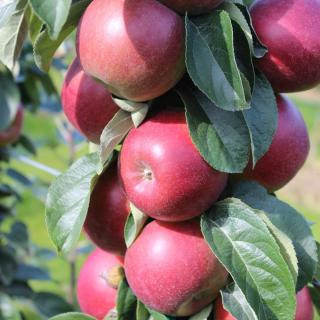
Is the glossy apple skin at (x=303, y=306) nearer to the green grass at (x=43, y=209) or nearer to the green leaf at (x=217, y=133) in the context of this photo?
the green leaf at (x=217, y=133)

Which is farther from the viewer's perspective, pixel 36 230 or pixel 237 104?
pixel 36 230

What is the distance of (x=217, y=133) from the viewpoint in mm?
705

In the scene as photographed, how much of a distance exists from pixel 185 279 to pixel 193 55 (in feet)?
0.83

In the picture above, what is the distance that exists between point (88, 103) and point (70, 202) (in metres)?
0.12

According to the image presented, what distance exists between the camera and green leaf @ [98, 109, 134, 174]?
72 centimetres

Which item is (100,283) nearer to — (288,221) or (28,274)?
(288,221)

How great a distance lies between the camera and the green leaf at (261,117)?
0.71 metres

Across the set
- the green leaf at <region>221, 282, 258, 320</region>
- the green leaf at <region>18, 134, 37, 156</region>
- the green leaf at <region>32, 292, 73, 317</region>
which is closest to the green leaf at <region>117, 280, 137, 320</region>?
the green leaf at <region>221, 282, 258, 320</region>

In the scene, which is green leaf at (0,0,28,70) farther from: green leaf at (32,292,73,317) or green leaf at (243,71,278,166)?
green leaf at (32,292,73,317)

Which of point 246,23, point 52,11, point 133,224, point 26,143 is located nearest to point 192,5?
point 246,23

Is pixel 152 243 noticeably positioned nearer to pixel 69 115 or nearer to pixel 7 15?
pixel 69 115

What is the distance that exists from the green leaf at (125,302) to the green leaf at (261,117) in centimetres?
25

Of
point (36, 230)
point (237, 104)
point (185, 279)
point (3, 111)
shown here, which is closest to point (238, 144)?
point (237, 104)

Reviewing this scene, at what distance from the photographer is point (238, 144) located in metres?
0.71
